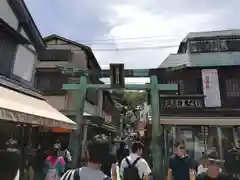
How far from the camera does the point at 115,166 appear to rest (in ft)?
15.3

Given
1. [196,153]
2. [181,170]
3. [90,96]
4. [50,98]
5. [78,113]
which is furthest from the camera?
[90,96]

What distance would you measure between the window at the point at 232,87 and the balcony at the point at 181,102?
1.89 meters

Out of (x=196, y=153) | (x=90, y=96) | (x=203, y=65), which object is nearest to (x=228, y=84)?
(x=203, y=65)

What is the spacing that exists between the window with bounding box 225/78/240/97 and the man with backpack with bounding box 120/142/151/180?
12.3m

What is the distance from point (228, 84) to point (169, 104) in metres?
4.13

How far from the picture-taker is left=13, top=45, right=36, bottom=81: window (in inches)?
399

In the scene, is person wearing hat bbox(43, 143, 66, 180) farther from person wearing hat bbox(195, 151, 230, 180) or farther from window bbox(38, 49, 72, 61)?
window bbox(38, 49, 72, 61)

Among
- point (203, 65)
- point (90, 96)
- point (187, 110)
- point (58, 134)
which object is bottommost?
point (58, 134)

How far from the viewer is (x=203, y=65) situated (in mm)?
15875

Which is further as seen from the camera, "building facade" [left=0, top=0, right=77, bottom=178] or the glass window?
the glass window

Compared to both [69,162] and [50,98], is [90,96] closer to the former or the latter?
[50,98]

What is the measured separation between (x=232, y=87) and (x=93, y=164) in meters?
15.1

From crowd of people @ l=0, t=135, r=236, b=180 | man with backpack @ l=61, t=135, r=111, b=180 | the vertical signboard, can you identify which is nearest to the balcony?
the vertical signboard

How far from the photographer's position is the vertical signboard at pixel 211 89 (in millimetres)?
15203
